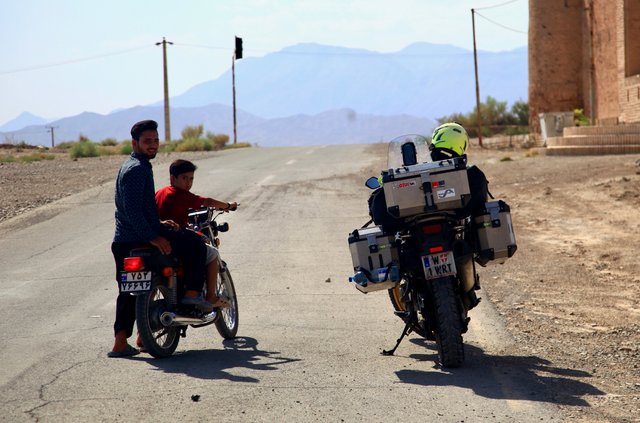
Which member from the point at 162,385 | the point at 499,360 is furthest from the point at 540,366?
the point at 162,385

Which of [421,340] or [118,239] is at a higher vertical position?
[118,239]

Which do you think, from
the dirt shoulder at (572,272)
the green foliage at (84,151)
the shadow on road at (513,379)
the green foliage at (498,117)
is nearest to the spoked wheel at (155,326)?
the shadow on road at (513,379)

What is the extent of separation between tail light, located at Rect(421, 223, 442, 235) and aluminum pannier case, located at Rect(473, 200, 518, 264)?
39 centimetres

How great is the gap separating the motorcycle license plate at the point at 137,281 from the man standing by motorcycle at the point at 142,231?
211 mm

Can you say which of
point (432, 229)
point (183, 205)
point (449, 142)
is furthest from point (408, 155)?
point (183, 205)

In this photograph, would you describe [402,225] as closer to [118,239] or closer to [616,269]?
[118,239]

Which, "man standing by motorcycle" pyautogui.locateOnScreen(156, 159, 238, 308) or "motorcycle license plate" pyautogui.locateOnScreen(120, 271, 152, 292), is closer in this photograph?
"motorcycle license plate" pyautogui.locateOnScreen(120, 271, 152, 292)

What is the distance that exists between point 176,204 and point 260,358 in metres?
1.54

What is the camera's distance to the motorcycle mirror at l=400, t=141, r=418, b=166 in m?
7.86

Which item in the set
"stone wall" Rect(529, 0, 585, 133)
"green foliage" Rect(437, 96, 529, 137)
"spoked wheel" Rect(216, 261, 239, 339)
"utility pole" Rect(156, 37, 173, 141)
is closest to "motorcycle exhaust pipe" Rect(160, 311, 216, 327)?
"spoked wheel" Rect(216, 261, 239, 339)

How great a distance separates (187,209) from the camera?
8.60 metres

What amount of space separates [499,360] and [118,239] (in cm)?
329

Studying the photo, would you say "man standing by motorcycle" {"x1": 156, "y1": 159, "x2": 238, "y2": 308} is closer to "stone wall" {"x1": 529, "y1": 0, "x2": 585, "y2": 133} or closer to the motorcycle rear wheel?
the motorcycle rear wheel

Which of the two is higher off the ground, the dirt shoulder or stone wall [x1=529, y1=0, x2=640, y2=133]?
stone wall [x1=529, y1=0, x2=640, y2=133]
